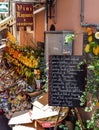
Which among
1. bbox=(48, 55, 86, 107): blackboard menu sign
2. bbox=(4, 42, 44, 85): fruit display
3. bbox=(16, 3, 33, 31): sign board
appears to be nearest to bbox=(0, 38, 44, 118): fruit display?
bbox=(4, 42, 44, 85): fruit display

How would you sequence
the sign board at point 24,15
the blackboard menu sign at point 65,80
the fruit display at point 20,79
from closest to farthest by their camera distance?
the blackboard menu sign at point 65,80
the fruit display at point 20,79
the sign board at point 24,15

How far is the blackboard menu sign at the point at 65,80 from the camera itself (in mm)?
5926

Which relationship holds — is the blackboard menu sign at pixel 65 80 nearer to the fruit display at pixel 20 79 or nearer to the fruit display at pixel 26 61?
the fruit display at pixel 20 79

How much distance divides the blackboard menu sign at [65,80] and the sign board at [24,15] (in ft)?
12.5

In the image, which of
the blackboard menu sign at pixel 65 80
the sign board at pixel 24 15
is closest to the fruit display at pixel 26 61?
the sign board at pixel 24 15

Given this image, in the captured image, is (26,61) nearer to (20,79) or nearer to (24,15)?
(20,79)

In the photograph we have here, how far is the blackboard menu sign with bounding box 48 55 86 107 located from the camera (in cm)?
593

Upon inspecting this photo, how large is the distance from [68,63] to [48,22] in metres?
3.93

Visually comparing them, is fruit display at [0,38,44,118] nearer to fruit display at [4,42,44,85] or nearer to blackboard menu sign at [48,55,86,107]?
fruit display at [4,42,44,85]

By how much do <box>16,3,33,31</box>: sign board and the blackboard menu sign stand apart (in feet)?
12.5

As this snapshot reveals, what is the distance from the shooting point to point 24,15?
A: 968 cm

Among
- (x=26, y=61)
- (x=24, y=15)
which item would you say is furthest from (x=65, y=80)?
(x=24, y=15)

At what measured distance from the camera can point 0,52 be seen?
43.8 ft

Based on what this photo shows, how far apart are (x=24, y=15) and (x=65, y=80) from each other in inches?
161
